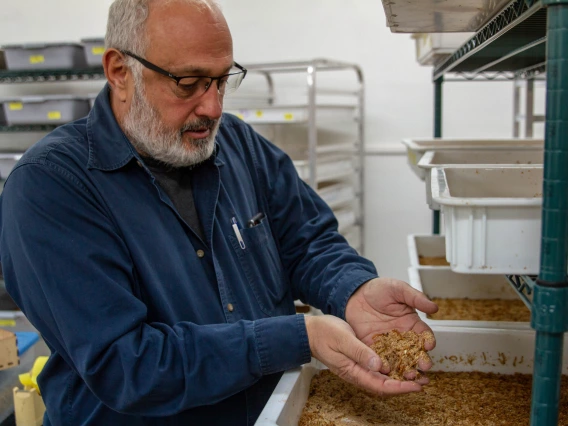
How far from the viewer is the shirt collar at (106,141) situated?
1137mm

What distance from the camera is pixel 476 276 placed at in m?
1.92

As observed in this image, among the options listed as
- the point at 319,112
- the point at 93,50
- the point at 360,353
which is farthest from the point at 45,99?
the point at 360,353

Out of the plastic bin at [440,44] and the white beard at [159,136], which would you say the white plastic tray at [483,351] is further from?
the plastic bin at [440,44]

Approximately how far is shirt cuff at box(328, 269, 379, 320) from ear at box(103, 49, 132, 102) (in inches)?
24.5

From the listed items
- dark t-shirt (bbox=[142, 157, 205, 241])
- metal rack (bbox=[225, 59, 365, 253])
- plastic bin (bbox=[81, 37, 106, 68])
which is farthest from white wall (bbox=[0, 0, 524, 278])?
dark t-shirt (bbox=[142, 157, 205, 241])

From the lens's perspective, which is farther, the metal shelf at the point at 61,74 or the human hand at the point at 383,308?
the metal shelf at the point at 61,74

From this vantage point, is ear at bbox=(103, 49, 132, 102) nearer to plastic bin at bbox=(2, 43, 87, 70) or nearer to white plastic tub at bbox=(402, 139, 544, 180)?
white plastic tub at bbox=(402, 139, 544, 180)

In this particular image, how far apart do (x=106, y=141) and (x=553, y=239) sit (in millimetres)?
843

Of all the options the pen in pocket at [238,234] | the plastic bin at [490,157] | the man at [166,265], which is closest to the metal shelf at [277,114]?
the plastic bin at [490,157]

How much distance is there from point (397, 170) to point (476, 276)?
2074 millimetres

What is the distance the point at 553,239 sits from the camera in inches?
29.5

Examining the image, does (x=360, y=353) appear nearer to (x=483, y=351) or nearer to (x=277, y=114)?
(x=483, y=351)

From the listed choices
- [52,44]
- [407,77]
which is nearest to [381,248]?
[407,77]

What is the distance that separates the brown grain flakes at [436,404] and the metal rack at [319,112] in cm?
198
